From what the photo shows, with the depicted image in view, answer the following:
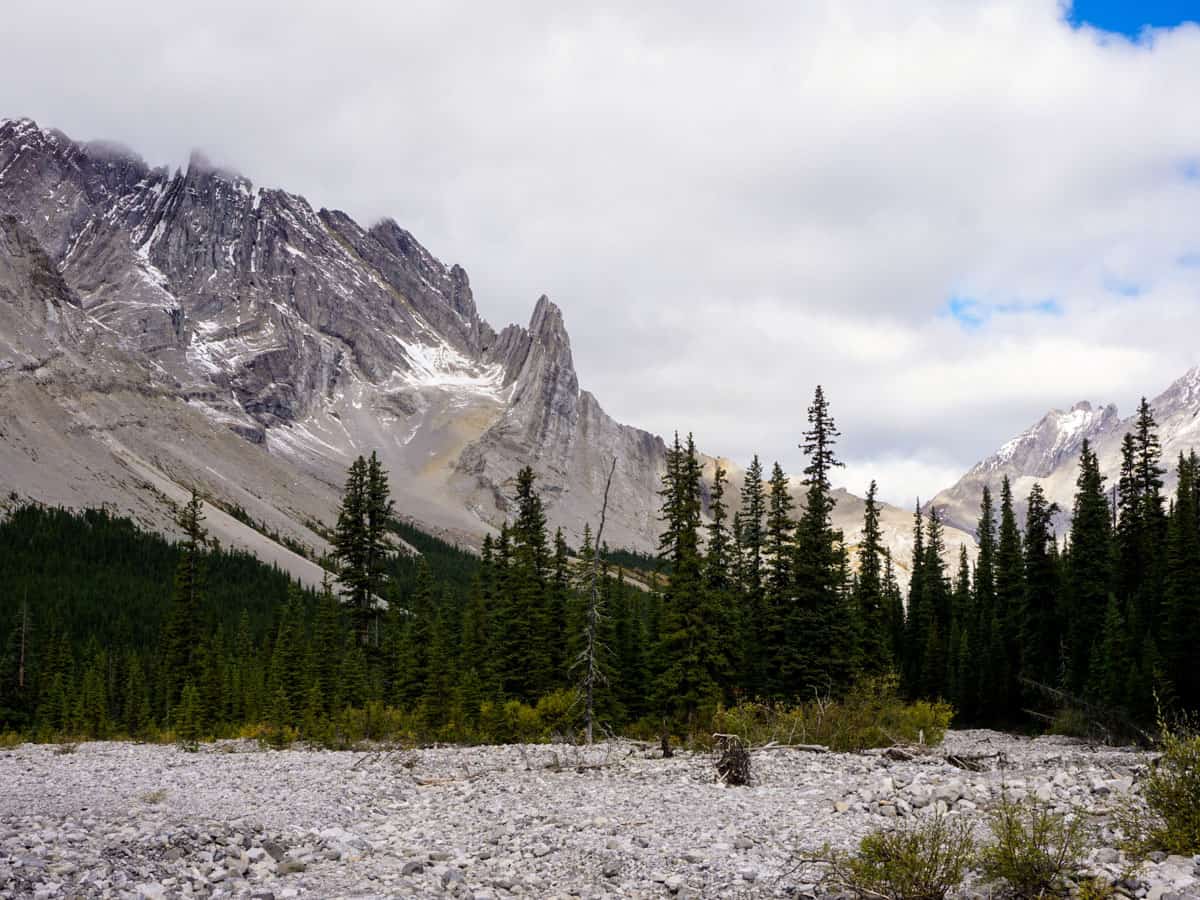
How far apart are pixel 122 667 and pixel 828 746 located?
266 ft

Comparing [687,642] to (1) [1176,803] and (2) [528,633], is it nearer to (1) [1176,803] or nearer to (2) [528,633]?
(2) [528,633]

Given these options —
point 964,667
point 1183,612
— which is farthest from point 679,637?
point 964,667

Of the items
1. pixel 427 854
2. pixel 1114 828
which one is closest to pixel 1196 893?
pixel 1114 828

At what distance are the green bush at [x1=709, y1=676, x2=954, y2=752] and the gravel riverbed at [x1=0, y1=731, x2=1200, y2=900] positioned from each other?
2273 mm

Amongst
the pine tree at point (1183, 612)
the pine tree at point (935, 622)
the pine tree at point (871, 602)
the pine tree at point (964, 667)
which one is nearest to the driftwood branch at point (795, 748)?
the pine tree at point (871, 602)

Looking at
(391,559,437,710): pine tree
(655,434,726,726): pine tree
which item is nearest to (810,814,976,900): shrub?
(655,434,726,726): pine tree

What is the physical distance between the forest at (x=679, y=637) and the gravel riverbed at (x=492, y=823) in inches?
310

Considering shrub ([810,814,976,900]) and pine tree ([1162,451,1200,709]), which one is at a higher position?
pine tree ([1162,451,1200,709])

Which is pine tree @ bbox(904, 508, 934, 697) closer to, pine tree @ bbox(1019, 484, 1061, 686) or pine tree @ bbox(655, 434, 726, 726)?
pine tree @ bbox(1019, 484, 1061, 686)

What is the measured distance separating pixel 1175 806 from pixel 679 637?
84.1ft

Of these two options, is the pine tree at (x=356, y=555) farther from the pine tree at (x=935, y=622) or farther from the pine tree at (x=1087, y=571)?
the pine tree at (x=1087, y=571)

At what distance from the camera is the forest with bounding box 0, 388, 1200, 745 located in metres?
36.1

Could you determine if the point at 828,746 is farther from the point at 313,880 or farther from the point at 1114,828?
the point at 313,880

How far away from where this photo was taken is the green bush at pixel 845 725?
2325 cm
